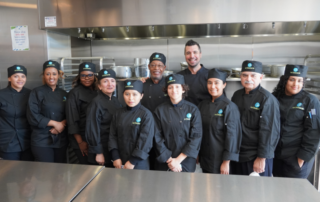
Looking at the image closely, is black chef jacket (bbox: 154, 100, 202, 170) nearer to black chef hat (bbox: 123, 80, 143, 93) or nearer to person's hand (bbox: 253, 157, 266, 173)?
black chef hat (bbox: 123, 80, 143, 93)

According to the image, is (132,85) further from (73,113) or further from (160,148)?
(73,113)

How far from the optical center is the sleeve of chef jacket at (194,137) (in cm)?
152

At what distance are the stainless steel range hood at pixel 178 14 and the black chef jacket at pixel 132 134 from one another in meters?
0.98

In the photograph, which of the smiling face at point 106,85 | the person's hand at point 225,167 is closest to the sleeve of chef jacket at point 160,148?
the person's hand at point 225,167

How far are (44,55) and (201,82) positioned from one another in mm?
1619

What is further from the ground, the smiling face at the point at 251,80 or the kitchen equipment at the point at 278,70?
the kitchen equipment at the point at 278,70

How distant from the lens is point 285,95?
1.73 m

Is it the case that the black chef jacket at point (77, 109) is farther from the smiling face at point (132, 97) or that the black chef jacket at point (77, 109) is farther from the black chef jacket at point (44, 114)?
the smiling face at point (132, 97)

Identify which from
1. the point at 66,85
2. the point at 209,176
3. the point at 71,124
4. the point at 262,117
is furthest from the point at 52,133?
the point at 262,117

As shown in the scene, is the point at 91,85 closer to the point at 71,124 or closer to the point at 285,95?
the point at 71,124

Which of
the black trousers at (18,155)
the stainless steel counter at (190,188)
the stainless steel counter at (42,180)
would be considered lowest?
the black trousers at (18,155)

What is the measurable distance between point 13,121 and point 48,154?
42 centimetres

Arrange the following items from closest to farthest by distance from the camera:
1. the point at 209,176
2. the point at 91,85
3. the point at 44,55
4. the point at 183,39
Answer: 1. the point at 209,176
2. the point at 91,85
3. the point at 44,55
4. the point at 183,39

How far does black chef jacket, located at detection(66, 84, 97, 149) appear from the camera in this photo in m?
1.91
